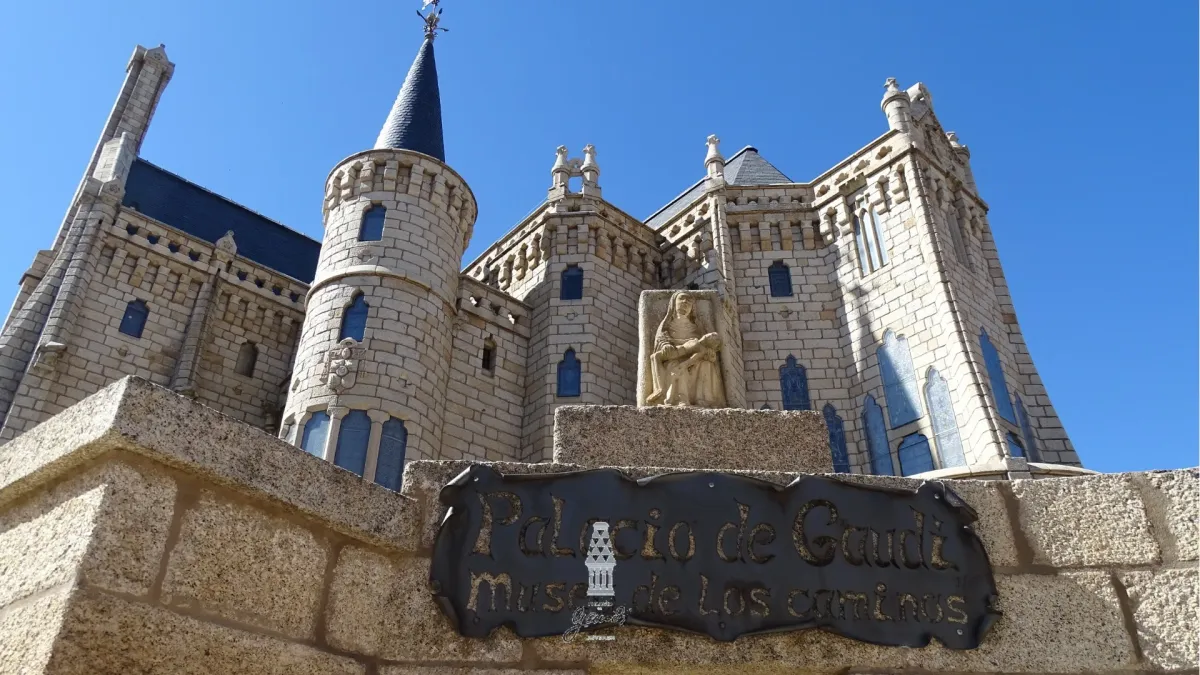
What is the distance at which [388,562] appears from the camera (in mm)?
3287

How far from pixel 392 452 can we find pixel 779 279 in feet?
31.8

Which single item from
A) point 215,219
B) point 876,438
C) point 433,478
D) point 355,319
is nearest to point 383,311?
point 355,319

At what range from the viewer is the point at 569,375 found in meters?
17.7

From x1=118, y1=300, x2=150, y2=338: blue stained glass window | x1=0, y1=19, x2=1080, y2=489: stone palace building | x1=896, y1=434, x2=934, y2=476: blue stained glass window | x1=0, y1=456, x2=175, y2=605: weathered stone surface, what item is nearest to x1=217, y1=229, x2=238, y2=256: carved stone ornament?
x1=0, y1=19, x2=1080, y2=489: stone palace building

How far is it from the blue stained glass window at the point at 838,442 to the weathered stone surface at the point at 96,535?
14686mm

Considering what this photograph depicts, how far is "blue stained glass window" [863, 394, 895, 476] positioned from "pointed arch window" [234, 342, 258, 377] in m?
13.3

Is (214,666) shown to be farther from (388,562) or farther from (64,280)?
(64,280)

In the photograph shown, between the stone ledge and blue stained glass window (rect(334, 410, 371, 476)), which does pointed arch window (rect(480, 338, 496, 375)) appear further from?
the stone ledge

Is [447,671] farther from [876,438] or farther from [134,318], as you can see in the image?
[134,318]

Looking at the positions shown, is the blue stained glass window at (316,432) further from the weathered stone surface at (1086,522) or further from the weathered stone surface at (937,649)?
the weathered stone surface at (1086,522)

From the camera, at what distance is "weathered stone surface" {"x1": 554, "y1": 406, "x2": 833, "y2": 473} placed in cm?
401

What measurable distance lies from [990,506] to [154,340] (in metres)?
17.7

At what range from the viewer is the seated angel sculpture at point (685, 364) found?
4.91 metres

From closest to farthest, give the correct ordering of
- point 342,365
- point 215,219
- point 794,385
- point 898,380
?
1. point 342,365
2. point 898,380
3. point 794,385
4. point 215,219
